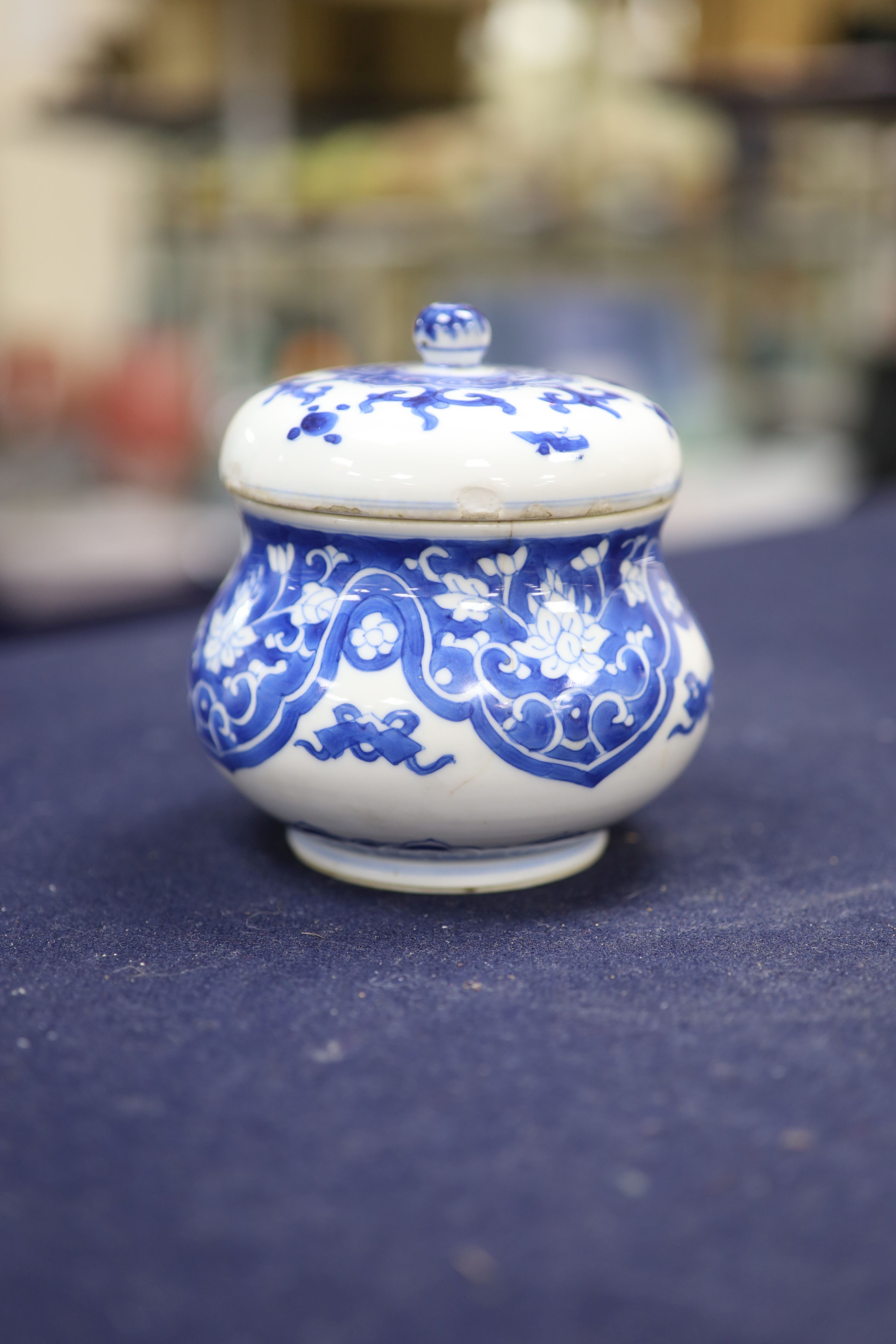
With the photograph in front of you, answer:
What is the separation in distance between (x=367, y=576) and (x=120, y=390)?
179 cm

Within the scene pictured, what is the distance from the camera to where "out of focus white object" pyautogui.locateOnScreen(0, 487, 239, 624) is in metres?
1.51

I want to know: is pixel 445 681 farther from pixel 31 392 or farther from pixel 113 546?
pixel 31 392

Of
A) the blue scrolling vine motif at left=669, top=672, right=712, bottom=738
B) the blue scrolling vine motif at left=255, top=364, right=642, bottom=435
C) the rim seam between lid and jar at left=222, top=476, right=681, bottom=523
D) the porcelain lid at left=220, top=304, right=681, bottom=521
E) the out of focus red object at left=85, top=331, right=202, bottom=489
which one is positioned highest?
the blue scrolling vine motif at left=255, top=364, right=642, bottom=435

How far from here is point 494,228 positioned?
6.93 feet

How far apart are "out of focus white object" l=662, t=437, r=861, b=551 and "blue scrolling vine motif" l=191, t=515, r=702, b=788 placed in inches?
50.9

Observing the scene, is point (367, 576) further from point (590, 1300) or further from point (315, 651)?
point (590, 1300)

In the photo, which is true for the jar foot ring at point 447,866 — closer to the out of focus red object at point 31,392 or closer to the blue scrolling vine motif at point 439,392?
the blue scrolling vine motif at point 439,392

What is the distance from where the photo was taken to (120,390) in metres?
2.14

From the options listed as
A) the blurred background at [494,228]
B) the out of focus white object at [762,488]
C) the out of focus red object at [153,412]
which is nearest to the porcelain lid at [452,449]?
the blurred background at [494,228]

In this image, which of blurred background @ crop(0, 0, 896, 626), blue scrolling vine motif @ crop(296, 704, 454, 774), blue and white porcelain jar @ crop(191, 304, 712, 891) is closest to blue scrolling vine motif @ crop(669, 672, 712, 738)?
blue and white porcelain jar @ crop(191, 304, 712, 891)

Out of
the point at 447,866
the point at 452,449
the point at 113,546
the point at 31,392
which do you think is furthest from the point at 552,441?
the point at 31,392

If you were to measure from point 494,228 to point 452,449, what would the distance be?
5.82ft

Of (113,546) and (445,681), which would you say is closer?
(445,681)

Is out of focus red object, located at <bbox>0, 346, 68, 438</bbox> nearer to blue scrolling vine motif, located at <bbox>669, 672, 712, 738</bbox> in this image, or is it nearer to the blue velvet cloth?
the blue velvet cloth
